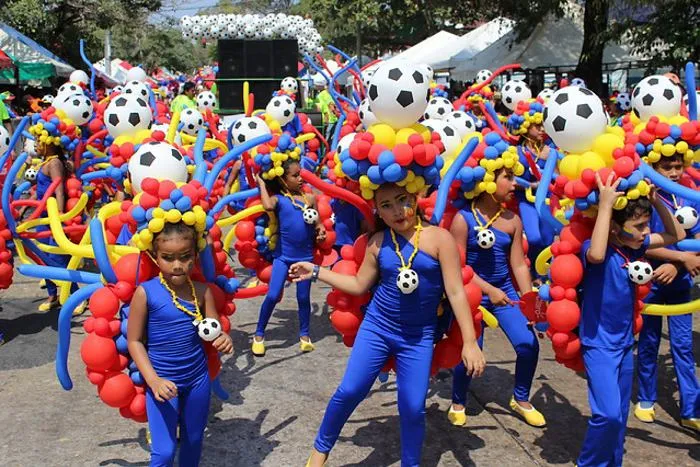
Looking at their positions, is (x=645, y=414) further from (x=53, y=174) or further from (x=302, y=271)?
(x=53, y=174)

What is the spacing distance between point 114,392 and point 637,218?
259cm

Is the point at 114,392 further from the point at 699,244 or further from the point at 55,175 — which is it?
the point at 55,175

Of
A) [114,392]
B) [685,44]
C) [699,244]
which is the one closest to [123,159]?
[114,392]

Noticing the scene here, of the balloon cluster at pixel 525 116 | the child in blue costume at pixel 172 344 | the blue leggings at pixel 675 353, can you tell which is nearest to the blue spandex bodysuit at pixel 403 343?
the child in blue costume at pixel 172 344

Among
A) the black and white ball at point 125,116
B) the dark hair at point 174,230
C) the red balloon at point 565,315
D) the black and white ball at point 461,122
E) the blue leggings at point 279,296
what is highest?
the black and white ball at point 125,116

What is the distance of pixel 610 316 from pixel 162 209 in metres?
2.19

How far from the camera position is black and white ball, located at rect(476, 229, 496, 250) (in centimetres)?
445

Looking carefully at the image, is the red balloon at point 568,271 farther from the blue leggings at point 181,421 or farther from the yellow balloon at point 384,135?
the blue leggings at point 181,421

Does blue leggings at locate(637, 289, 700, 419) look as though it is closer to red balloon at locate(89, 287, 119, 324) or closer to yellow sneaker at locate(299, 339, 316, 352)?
yellow sneaker at locate(299, 339, 316, 352)

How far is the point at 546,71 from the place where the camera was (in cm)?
1878

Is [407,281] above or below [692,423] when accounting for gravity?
above

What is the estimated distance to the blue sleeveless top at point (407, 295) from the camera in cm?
357

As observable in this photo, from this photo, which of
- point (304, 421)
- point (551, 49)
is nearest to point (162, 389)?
point (304, 421)

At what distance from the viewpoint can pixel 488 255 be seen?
4.56 meters
